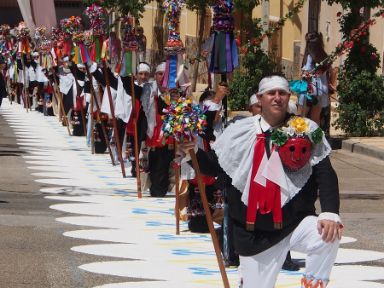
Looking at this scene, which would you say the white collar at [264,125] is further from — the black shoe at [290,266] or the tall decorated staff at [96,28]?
the tall decorated staff at [96,28]

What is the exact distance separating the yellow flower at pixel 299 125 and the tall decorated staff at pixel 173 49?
740 cm

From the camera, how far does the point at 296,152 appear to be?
25.7ft

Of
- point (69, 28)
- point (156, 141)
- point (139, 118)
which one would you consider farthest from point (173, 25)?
point (69, 28)

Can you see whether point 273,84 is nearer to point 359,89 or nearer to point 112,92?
point 112,92

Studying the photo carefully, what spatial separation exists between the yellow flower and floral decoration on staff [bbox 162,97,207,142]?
1180 millimetres

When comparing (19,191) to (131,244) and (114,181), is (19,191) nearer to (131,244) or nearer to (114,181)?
(114,181)

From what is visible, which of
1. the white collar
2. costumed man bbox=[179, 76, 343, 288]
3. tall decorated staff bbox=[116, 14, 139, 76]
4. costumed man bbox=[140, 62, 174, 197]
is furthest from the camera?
tall decorated staff bbox=[116, 14, 139, 76]

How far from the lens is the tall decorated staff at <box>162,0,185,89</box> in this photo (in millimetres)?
15297

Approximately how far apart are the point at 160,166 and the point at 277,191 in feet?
29.2

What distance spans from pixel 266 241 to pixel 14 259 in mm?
4073

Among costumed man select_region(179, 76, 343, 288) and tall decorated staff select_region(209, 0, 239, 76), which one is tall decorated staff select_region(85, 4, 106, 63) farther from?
costumed man select_region(179, 76, 343, 288)

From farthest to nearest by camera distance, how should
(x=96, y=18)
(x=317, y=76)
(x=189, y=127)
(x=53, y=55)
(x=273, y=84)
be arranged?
(x=53, y=55), (x=317, y=76), (x=96, y=18), (x=189, y=127), (x=273, y=84)

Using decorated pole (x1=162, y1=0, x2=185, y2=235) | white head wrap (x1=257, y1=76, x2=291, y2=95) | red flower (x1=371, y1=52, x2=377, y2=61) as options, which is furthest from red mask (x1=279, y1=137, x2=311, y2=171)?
red flower (x1=371, y1=52, x2=377, y2=61)

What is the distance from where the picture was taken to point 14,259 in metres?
11.4
